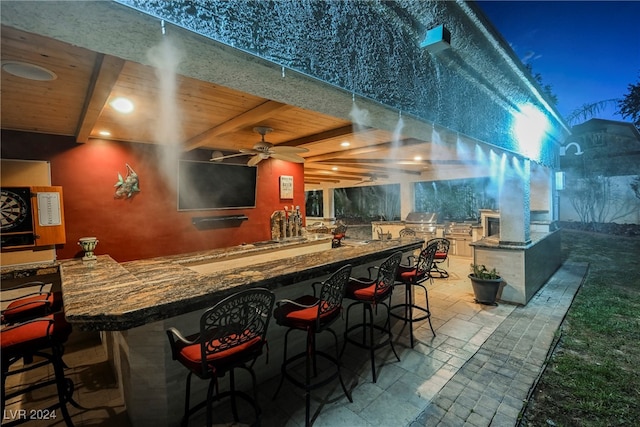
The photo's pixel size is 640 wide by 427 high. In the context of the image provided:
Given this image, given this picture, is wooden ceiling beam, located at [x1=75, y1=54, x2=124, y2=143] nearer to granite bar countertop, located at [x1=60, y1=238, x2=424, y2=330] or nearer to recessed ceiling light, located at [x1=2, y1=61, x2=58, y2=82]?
recessed ceiling light, located at [x1=2, y1=61, x2=58, y2=82]

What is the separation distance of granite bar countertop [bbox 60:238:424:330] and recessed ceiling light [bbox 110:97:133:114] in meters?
1.46

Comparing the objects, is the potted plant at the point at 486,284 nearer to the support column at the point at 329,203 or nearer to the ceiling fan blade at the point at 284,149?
the ceiling fan blade at the point at 284,149

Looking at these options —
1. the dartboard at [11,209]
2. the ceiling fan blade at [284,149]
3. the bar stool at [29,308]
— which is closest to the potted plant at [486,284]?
the ceiling fan blade at [284,149]

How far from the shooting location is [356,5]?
1.53 metres

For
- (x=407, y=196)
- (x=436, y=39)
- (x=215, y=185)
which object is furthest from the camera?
(x=407, y=196)

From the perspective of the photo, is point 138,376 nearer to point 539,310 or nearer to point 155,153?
point 155,153

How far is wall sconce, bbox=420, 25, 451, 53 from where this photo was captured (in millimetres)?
1859

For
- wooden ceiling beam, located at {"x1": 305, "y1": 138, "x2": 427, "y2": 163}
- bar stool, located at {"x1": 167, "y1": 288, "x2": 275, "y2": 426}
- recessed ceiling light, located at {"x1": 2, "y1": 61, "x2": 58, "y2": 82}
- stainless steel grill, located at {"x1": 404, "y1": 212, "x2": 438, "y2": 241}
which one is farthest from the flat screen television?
stainless steel grill, located at {"x1": 404, "y1": 212, "x2": 438, "y2": 241}

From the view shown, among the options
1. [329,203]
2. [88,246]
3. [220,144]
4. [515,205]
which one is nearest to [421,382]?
[515,205]

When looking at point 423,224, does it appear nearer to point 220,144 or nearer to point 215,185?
point 215,185

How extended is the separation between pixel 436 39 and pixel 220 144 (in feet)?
10.6

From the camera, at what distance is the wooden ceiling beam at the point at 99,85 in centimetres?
146

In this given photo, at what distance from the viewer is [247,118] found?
2572mm

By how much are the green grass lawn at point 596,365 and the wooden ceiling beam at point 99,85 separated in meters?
3.51
